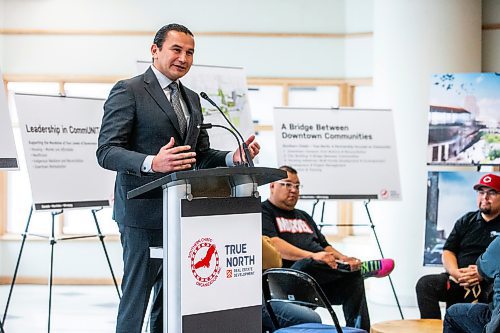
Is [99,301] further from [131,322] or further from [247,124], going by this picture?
[131,322]

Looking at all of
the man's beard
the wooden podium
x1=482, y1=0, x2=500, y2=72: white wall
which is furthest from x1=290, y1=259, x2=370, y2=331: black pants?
x1=482, y1=0, x2=500, y2=72: white wall

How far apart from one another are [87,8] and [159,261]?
687 cm

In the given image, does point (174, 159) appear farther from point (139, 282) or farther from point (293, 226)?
point (293, 226)

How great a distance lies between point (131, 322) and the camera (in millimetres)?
3031

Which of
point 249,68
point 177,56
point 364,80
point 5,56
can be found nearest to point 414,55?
point 364,80

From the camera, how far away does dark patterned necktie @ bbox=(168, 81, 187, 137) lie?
3.24 metres

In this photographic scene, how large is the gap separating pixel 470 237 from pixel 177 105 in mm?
2909

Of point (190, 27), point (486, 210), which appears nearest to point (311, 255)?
point (486, 210)

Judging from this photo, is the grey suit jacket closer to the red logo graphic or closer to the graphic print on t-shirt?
the red logo graphic

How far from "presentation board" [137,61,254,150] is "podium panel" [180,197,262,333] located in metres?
2.98

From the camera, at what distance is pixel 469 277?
5.29 metres

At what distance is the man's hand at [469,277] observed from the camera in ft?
17.4

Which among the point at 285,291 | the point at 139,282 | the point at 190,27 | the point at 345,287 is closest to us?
the point at 139,282

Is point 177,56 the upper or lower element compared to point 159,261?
upper
